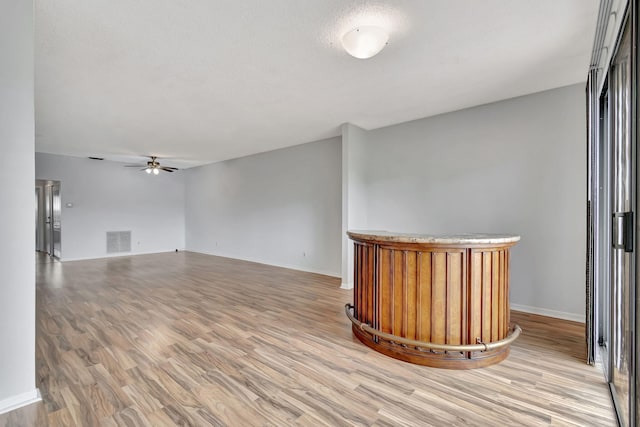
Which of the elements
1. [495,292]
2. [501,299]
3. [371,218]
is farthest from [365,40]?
[371,218]

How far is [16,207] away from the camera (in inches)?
72.2

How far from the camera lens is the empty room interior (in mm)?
1846

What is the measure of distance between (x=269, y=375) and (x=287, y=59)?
8.96 ft

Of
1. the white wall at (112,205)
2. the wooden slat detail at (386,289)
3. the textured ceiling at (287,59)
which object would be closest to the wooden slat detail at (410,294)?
the wooden slat detail at (386,289)

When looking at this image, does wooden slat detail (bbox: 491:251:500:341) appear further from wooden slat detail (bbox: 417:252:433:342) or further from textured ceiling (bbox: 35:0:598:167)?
textured ceiling (bbox: 35:0:598:167)

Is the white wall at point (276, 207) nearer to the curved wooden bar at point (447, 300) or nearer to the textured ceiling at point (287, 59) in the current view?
the textured ceiling at point (287, 59)

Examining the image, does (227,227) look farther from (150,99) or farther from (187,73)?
(187,73)

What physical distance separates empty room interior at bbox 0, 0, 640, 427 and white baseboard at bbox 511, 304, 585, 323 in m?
0.03

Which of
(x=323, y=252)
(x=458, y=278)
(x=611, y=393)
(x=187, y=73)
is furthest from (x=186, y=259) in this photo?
(x=611, y=393)

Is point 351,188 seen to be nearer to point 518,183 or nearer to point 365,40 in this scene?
point 518,183

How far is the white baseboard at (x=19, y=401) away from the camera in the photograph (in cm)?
179

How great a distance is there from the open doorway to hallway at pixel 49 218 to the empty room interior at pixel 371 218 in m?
3.02

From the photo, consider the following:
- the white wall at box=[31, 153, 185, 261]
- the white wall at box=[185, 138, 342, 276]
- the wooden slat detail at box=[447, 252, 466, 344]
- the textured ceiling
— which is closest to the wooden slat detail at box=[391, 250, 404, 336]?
the wooden slat detail at box=[447, 252, 466, 344]

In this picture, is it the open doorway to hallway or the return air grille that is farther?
the return air grille
